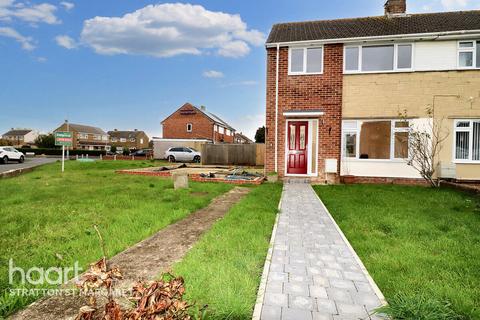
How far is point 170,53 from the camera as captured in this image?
26.5 metres

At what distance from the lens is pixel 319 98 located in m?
12.3

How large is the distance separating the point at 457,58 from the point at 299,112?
22.0ft

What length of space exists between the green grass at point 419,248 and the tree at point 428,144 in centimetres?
294

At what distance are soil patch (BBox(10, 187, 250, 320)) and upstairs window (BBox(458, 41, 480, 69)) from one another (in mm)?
11824

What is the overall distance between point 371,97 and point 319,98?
2.18 meters

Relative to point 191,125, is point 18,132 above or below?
above

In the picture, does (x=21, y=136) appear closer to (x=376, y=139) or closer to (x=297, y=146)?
(x=297, y=146)

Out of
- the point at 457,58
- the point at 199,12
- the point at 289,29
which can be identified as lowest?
the point at 457,58

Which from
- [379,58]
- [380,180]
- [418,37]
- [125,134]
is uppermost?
[125,134]

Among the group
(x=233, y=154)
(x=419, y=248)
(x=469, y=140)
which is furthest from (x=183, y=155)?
(x=419, y=248)

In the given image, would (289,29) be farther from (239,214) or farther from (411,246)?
(411,246)

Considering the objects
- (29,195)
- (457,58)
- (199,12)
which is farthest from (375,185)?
(199,12)

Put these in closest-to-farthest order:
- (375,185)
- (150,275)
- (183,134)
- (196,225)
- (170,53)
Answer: (150,275) < (196,225) < (375,185) < (170,53) < (183,134)

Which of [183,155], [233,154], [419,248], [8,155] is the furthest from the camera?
[183,155]
